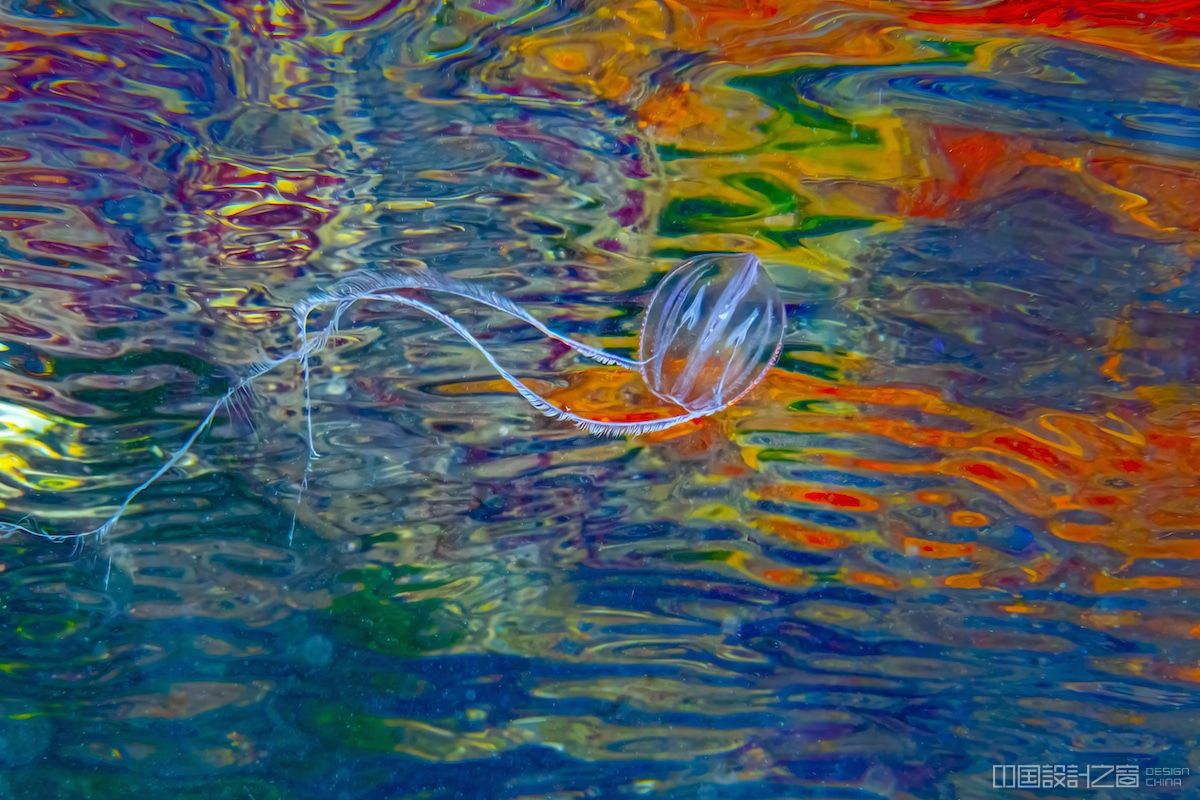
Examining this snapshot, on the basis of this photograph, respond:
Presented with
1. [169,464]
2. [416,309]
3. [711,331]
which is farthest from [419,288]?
[169,464]

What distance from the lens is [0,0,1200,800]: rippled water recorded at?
130 inches

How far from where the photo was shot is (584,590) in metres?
5.60

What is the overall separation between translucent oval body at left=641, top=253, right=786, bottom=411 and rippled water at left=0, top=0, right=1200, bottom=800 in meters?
0.12

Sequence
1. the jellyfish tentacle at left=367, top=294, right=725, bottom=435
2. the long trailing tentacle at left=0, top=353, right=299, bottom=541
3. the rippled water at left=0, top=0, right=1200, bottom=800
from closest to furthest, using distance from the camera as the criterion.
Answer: the rippled water at left=0, top=0, right=1200, bottom=800
the jellyfish tentacle at left=367, top=294, right=725, bottom=435
the long trailing tentacle at left=0, top=353, right=299, bottom=541

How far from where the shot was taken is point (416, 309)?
404 cm

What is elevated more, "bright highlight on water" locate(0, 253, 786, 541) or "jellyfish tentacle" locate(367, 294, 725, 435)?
"bright highlight on water" locate(0, 253, 786, 541)

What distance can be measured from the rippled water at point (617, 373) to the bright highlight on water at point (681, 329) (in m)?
0.11

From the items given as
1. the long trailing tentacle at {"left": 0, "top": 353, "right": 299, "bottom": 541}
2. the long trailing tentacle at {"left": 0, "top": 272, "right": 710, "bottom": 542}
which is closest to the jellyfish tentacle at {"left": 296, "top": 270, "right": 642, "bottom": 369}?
the long trailing tentacle at {"left": 0, "top": 272, "right": 710, "bottom": 542}

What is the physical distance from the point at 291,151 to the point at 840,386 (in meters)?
3.42

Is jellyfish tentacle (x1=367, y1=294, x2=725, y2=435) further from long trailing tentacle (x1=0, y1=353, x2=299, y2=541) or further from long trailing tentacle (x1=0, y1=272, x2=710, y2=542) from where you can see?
long trailing tentacle (x1=0, y1=353, x2=299, y2=541)

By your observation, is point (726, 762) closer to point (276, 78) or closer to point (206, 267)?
point (206, 267)

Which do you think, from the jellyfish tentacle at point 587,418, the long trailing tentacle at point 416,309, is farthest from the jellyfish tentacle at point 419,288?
the jellyfish tentacle at point 587,418

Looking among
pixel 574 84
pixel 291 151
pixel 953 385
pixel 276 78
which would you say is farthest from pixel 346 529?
pixel 953 385

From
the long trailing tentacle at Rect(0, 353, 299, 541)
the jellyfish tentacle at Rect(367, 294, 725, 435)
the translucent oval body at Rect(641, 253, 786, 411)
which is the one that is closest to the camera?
the translucent oval body at Rect(641, 253, 786, 411)
